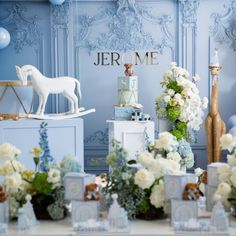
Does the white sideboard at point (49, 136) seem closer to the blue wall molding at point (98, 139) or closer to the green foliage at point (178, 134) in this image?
the green foliage at point (178, 134)

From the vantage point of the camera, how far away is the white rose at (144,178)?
97.4 inches

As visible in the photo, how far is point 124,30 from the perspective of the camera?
22.0 feet

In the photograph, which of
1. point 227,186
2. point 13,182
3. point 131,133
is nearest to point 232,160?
point 227,186

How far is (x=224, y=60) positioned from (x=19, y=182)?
4.68m

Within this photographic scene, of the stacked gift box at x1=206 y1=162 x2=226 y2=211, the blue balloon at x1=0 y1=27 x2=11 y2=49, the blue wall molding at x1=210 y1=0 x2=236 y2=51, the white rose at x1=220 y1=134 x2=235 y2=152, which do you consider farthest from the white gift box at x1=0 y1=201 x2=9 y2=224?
the blue wall molding at x1=210 y1=0 x2=236 y2=51

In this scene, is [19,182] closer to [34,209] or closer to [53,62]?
[34,209]

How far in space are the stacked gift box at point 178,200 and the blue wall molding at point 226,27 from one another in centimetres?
449

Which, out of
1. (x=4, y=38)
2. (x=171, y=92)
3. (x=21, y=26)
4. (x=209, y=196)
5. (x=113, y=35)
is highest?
(x=21, y=26)

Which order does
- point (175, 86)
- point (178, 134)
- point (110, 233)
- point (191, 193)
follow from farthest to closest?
point (175, 86) < point (178, 134) < point (191, 193) < point (110, 233)

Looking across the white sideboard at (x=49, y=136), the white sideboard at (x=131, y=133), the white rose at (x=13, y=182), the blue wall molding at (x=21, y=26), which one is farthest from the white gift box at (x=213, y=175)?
the blue wall molding at (x=21, y=26)

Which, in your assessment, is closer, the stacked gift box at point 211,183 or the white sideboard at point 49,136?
the stacked gift box at point 211,183

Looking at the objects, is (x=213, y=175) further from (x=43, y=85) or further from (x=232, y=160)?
(x=43, y=85)

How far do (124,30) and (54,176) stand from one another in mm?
4410

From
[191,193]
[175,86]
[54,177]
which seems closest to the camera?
[191,193]
